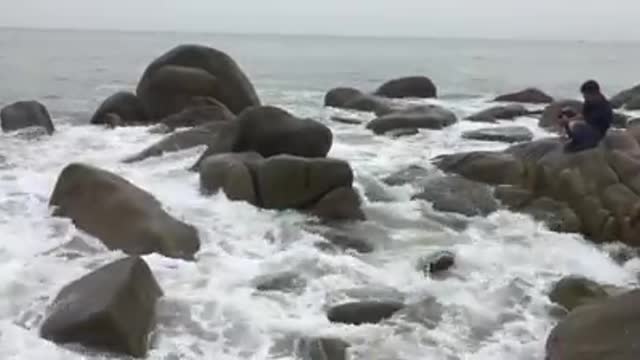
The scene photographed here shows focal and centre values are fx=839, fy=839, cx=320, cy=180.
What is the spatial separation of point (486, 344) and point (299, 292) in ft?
6.74

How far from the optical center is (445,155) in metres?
14.9

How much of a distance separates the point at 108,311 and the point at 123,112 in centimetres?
1359

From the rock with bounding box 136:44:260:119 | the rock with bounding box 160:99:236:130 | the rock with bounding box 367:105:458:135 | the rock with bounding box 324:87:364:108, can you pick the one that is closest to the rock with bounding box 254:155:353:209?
the rock with bounding box 160:99:236:130

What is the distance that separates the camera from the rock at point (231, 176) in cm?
1173

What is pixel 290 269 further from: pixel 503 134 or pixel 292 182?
pixel 503 134

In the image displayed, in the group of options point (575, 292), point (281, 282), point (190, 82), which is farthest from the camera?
point (190, 82)

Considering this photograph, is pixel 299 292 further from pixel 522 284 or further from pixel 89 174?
pixel 89 174

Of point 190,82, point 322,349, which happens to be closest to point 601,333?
point 322,349

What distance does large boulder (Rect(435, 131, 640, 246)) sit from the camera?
1121cm

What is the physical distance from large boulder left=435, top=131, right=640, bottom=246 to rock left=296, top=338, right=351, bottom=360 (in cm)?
504

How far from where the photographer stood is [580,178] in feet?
39.3

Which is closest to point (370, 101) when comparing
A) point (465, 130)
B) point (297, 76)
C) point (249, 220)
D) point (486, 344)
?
point (465, 130)

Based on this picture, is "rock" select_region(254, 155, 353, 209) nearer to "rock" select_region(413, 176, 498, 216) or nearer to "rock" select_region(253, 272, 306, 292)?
"rock" select_region(413, 176, 498, 216)

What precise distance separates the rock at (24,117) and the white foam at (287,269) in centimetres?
507
